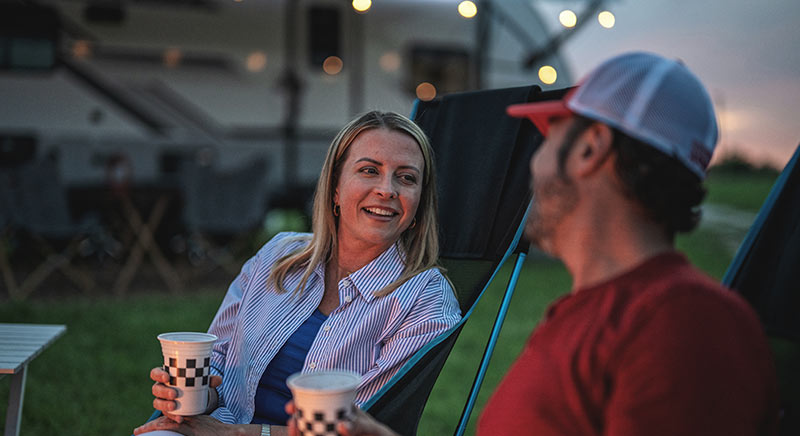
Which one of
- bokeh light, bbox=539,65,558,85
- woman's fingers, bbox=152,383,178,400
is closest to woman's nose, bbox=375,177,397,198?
woman's fingers, bbox=152,383,178,400

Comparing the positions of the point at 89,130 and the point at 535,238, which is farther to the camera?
the point at 89,130

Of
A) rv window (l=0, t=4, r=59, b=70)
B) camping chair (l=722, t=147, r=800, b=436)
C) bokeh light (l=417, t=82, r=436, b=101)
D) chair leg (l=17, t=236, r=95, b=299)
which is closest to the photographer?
camping chair (l=722, t=147, r=800, b=436)

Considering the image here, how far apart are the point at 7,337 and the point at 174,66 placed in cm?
881

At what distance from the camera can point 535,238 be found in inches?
40.2

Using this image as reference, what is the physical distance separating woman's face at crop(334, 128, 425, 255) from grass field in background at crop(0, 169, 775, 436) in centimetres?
150

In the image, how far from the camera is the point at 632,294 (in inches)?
34.9

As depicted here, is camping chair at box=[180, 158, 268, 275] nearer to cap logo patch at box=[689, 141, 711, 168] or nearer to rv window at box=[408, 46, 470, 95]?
rv window at box=[408, 46, 470, 95]

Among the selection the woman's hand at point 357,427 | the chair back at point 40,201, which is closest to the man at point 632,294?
the woman's hand at point 357,427

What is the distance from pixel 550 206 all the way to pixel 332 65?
31.4 ft

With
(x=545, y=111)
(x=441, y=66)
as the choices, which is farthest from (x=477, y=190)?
(x=441, y=66)

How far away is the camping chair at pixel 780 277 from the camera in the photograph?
137 centimetres

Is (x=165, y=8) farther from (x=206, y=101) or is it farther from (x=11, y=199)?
(x=11, y=199)

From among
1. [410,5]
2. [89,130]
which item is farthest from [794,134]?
[89,130]

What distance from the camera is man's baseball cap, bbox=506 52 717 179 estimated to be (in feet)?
2.90
